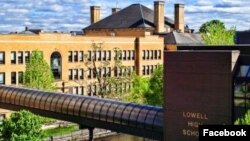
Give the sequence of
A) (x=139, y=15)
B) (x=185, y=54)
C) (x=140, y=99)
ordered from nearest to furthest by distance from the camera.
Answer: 1. (x=185, y=54)
2. (x=140, y=99)
3. (x=139, y=15)

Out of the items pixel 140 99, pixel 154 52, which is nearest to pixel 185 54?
pixel 140 99

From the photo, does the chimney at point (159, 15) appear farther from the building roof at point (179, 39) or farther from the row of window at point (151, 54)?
the row of window at point (151, 54)

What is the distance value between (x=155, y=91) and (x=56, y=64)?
1755 centimetres

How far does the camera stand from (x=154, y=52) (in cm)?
9106

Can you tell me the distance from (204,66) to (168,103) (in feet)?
12.2

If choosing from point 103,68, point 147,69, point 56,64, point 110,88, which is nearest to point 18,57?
point 56,64

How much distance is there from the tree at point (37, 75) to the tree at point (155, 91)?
12063 mm

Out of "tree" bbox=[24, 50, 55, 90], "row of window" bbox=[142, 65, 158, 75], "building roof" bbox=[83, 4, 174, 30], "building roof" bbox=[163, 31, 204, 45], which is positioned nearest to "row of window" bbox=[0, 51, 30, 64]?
"tree" bbox=[24, 50, 55, 90]

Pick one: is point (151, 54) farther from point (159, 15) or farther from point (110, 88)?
point (110, 88)

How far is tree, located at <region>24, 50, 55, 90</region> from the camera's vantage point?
59719mm

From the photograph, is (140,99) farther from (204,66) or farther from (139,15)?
(139,15)

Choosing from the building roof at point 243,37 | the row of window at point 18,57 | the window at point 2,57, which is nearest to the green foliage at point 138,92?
the building roof at point 243,37

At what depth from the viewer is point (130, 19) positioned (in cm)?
10088

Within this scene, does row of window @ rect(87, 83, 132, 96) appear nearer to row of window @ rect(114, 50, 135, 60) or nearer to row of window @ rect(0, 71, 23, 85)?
row of window @ rect(114, 50, 135, 60)
